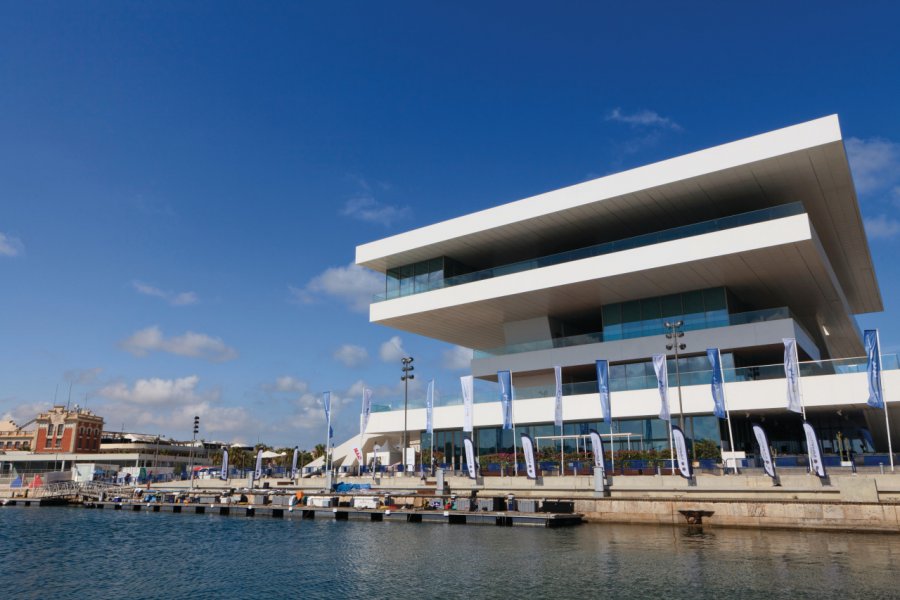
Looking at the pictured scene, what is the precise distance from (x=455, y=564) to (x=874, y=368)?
2298 cm

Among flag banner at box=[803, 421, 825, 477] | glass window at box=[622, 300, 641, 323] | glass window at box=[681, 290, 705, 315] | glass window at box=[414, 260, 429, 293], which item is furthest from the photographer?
glass window at box=[414, 260, 429, 293]

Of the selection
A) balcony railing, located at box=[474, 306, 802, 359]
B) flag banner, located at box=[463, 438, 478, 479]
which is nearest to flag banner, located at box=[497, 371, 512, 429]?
flag banner, located at box=[463, 438, 478, 479]

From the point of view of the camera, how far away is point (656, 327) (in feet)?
138

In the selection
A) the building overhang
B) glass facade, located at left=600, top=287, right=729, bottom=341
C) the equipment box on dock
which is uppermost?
the building overhang

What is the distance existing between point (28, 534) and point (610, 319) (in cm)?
3503

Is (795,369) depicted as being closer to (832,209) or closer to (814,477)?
(814,477)

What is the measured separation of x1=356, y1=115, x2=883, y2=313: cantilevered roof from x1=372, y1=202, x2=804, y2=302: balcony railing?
5.79 ft

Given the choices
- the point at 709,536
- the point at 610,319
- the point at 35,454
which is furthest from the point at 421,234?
the point at 35,454

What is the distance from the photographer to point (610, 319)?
44.3 meters

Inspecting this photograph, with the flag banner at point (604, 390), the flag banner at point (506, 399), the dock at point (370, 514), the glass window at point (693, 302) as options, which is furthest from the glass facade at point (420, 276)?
the dock at point (370, 514)

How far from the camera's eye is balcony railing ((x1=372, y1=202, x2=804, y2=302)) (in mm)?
35031

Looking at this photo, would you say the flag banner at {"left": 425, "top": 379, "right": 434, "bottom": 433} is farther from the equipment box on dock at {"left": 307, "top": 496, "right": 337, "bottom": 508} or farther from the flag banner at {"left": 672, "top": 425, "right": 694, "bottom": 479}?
the flag banner at {"left": 672, "top": 425, "right": 694, "bottom": 479}

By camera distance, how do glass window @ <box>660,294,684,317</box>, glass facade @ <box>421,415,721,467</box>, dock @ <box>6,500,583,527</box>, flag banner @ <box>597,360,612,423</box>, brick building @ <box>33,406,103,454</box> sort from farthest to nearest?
brick building @ <box>33,406,103,454</box>
glass window @ <box>660,294,684,317</box>
glass facade @ <box>421,415,721,467</box>
flag banner @ <box>597,360,612,423</box>
dock @ <box>6,500,583,527</box>

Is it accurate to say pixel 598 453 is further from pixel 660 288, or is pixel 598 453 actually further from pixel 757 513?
pixel 660 288
